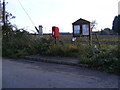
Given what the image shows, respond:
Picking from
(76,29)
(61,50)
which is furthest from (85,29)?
(61,50)

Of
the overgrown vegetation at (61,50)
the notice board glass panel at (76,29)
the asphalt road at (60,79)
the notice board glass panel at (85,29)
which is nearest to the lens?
the asphalt road at (60,79)

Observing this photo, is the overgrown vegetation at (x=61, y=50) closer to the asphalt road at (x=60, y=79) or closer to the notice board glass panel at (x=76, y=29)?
the asphalt road at (x=60, y=79)

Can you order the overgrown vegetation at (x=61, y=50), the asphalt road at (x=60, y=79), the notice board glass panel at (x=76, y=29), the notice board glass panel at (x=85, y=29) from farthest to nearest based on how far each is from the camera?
1. the notice board glass panel at (x=76, y=29)
2. the notice board glass panel at (x=85, y=29)
3. the overgrown vegetation at (x=61, y=50)
4. the asphalt road at (x=60, y=79)

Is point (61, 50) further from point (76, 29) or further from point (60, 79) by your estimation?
point (60, 79)

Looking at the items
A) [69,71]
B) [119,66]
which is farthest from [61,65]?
[119,66]

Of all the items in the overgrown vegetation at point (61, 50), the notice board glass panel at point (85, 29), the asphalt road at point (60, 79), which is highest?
the notice board glass panel at point (85, 29)

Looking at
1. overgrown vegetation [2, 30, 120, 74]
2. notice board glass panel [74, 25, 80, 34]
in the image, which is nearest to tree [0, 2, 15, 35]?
overgrown vegetation [2, 30, 120, 74]

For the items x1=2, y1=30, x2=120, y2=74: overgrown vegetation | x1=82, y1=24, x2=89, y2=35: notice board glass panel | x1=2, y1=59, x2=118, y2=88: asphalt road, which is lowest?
x1=2, y1=59, x2=118, y2=88: asphalt road

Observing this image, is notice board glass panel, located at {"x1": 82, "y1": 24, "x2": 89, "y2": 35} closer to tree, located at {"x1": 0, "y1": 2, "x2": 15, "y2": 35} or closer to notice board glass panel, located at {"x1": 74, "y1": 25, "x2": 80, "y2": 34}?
notice board glass panel, located at {"x1": 74, "y1": 25, "x2": 80, "y2": 34}

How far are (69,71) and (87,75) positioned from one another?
88 centimetres

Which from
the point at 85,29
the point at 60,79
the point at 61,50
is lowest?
the point at 60,79

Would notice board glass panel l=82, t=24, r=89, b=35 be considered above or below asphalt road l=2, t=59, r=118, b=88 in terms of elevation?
above

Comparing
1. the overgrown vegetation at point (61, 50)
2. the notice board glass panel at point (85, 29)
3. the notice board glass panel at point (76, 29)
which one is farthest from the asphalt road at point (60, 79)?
the notice board glass panel at point (76, 29)

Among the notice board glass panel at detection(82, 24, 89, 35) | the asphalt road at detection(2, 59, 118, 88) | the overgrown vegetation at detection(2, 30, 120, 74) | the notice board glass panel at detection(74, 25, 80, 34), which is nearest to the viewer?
the asphalt road at detection(2, 59, 118, 88)
